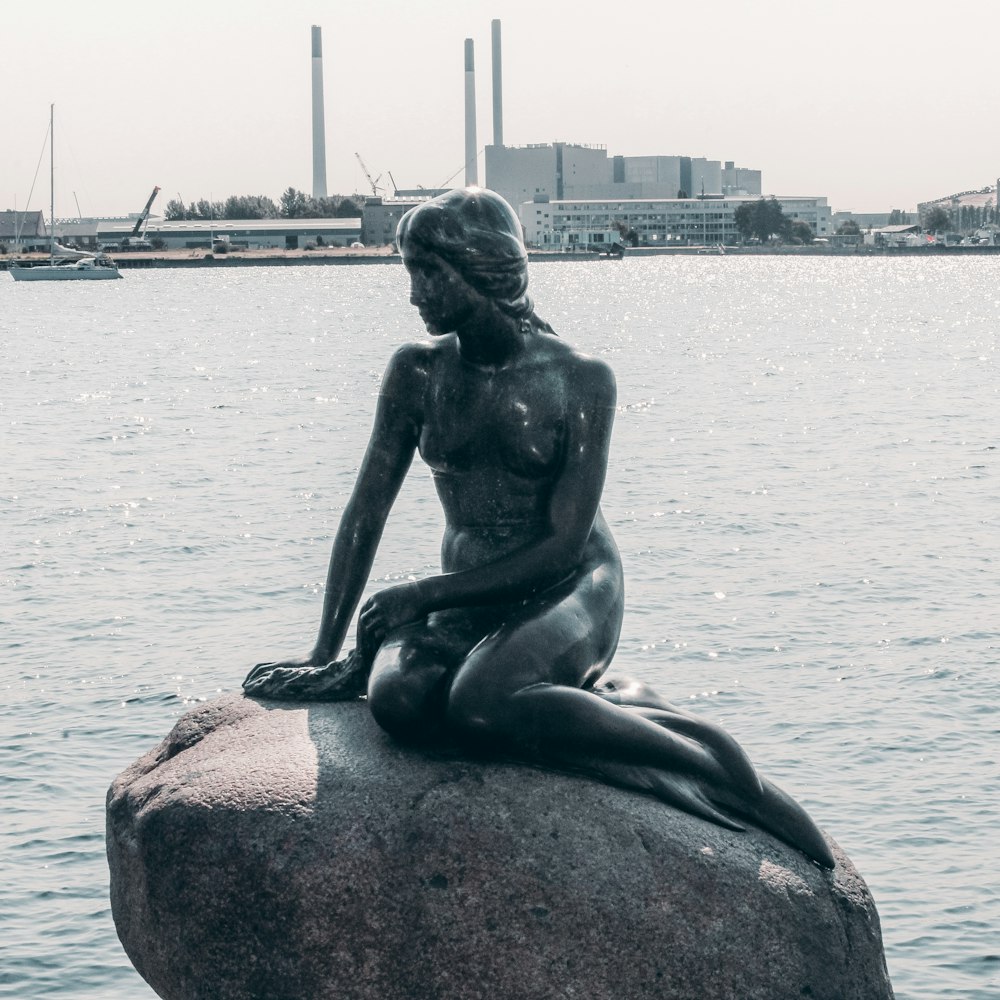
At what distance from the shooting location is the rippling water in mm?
9656

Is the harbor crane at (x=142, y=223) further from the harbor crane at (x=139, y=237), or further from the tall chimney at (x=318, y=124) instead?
the tall chimney at (x=318, y=124)

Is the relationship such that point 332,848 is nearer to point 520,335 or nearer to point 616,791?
point 616,791

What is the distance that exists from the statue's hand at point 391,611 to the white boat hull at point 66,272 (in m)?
114

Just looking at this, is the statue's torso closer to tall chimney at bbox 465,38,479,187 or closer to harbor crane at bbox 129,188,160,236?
harbor crane at bbox 129,188,160,236

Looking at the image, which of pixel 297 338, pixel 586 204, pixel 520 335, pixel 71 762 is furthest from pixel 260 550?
pixel 586 204

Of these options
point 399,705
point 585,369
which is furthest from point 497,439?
point 399,705

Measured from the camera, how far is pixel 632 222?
188625mm

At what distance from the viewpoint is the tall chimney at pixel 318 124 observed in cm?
17875

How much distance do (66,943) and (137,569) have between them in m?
9.46

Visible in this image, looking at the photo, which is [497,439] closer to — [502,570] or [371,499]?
[502,570]

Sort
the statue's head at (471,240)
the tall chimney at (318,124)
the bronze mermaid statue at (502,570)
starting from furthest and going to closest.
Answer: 1. the tall chimney at (318,124)
2. the statue's head at (471,240)
3. the bronze mermaid statue at (502,570)

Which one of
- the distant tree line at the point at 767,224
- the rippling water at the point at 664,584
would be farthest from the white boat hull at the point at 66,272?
the distant tree line at the point at 767,224

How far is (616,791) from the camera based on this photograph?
5.84 m

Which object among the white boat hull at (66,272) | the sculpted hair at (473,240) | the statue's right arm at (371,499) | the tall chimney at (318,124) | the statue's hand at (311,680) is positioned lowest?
the white boat hull at (66,272)
